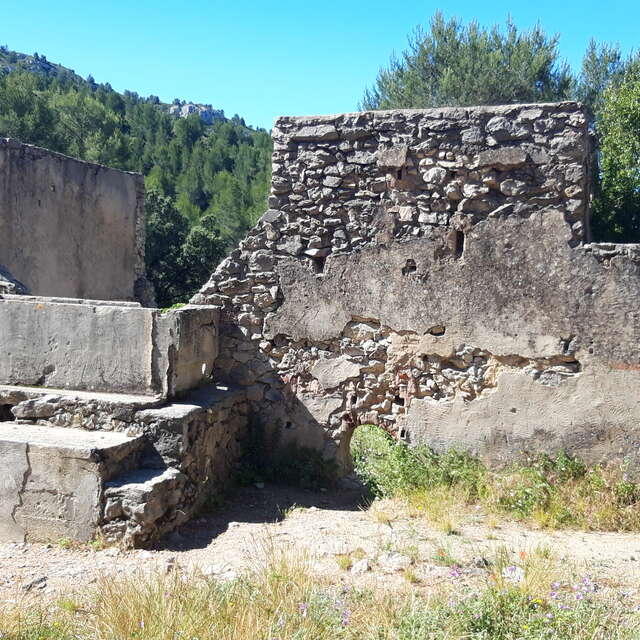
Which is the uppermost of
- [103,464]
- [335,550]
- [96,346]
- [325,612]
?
[96,346]

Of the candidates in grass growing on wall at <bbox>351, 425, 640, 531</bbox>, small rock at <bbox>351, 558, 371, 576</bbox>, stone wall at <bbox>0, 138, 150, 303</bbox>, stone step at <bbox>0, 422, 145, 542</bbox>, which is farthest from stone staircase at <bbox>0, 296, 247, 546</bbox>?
stone wall at <bbox>0, 138, 150, 303</bbox>

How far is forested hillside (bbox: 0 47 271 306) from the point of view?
22.3 metres

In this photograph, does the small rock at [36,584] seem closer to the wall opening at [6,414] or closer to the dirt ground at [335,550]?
the dirt ground at [335,550]

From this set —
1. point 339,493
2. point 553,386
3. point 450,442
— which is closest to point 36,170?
point 339,493

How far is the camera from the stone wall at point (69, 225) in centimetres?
866

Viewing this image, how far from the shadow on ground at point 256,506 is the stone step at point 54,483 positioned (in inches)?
23.8

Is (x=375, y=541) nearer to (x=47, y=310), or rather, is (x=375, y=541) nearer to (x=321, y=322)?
(x=321, y=322)

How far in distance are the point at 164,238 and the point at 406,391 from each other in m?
18.1

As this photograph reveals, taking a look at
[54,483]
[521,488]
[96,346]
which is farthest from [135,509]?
[521,488]

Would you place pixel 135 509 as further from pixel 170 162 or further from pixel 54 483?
pixel 170 162

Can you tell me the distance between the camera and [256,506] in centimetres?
575

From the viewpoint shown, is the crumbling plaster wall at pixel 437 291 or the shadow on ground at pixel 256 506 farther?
the crumbling plaster wall at pixel 437 291

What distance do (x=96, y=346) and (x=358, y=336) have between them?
2.31 metres

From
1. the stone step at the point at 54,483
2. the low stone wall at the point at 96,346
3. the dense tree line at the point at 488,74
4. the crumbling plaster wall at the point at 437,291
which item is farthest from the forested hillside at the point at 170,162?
the stone step at the point at 54,483
